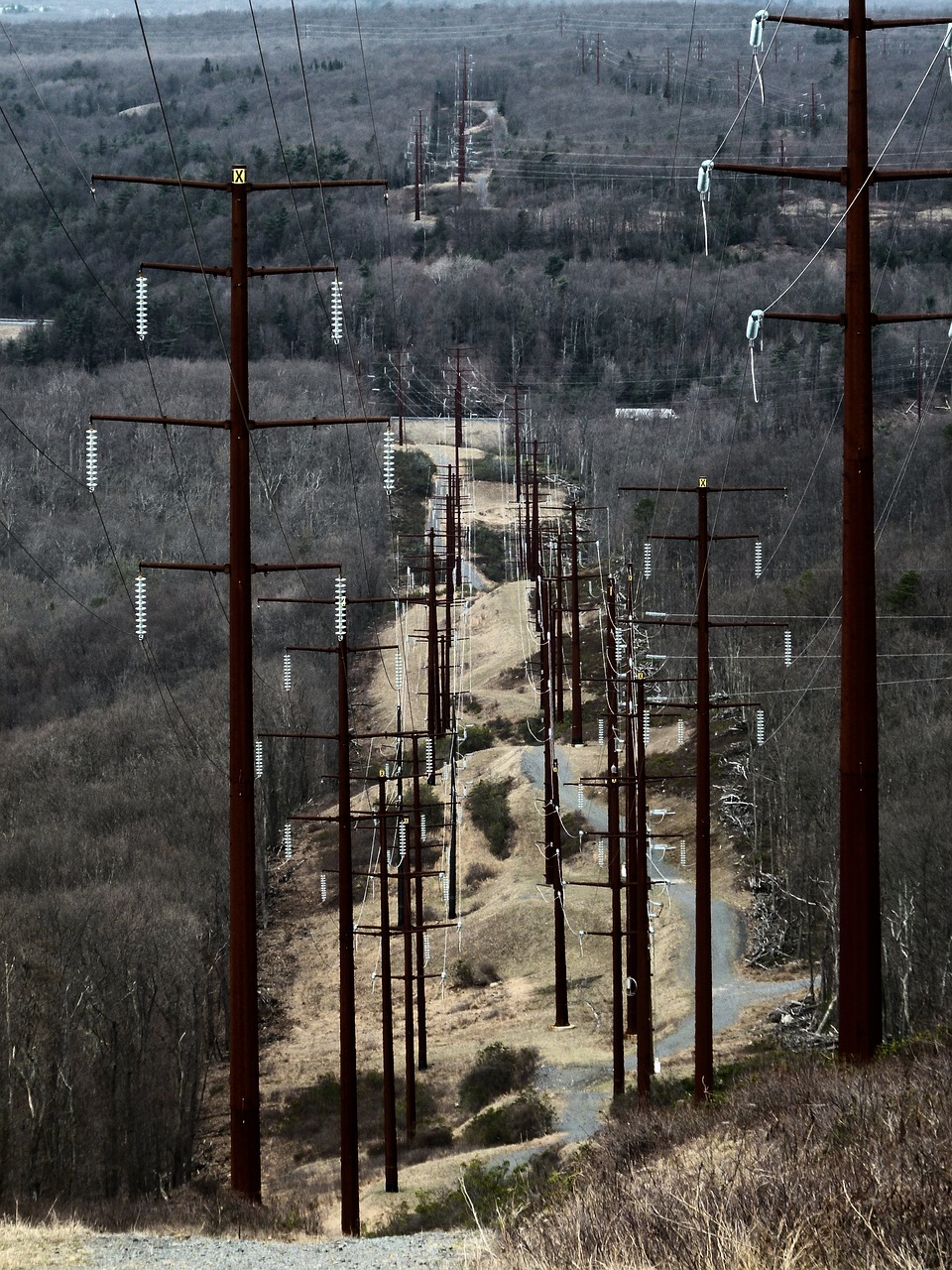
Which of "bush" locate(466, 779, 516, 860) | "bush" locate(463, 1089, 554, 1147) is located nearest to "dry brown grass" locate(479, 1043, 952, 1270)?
"bush" locate(463, 1089, 554, 1147)

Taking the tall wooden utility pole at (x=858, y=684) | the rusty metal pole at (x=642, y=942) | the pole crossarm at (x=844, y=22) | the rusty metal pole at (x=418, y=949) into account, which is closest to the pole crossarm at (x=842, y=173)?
the tall wooden utility pole at (x=858, y=684)

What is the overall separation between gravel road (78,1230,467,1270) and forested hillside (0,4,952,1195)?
818 cm

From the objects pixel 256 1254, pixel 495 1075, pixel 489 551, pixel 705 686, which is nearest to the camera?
pixel 256 1254

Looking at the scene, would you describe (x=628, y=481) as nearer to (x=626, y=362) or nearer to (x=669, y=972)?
(x=626, y=362)

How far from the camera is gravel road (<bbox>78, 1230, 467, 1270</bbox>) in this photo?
511 inches

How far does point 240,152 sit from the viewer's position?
193 m

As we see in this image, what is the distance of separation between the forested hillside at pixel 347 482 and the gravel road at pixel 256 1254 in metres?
8.18

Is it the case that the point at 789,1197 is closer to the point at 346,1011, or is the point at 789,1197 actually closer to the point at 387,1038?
the point at 346,1011

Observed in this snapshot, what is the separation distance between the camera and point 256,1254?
1362cm

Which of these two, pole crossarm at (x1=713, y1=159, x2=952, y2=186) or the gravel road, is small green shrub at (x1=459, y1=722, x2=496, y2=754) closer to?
the gravel road

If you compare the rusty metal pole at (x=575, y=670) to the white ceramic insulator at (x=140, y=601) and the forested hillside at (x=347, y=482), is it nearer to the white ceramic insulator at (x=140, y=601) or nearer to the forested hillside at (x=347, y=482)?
the forested hillside at (x=347, y=482)

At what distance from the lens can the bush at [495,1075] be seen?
3506cm

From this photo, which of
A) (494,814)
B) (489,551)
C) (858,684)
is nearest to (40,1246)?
(858,684)

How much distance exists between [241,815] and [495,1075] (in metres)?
19.7
